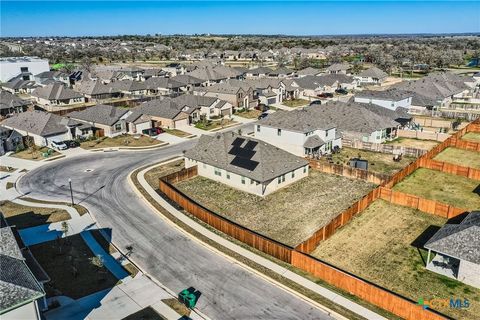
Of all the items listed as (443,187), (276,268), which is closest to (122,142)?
(276,268)

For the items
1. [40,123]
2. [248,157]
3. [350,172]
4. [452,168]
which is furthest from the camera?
[40,123]

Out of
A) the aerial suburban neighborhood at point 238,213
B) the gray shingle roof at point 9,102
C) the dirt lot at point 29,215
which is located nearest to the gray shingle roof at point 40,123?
the aerial suburban neighborhood at point 238,213

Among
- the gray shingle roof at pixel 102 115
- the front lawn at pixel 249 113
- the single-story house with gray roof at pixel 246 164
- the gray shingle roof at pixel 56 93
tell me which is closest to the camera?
the single-story house with gray roof at pixel 246 164

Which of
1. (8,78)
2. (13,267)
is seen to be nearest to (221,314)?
(13,267)

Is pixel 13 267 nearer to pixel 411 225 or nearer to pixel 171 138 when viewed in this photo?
pixel 411 225

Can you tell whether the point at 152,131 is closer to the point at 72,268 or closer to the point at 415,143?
the point at 72,268

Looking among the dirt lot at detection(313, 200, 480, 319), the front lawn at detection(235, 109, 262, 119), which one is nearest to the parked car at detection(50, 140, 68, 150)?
the front lawn at detection(235, 109, 262, 119)

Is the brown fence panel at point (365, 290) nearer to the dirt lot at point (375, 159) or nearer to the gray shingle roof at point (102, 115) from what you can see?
the dirt lot at point (375, 159)
